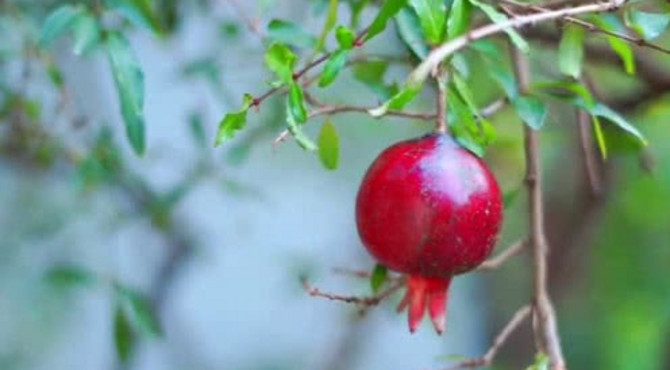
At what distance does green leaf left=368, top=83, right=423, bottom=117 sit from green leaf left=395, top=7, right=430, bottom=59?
7.4 inches

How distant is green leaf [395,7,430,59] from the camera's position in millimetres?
839

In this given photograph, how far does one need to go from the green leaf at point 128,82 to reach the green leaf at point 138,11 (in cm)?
2

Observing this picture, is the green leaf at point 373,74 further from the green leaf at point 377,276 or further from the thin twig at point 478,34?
the thin twig at point 478,34

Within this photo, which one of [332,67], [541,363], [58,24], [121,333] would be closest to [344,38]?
[332,67]

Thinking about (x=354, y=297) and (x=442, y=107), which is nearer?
(x=442, y=107)

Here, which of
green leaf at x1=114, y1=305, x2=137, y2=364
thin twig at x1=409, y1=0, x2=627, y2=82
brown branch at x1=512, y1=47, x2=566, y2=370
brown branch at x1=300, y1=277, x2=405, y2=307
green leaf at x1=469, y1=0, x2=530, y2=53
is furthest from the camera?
green leaf at x1=114, y1=305, x2=137, y2=364

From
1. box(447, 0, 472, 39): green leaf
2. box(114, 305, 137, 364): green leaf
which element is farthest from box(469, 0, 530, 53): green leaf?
box(114, 305, 137, 364): green leaf

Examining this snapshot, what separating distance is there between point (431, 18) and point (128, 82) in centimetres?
30

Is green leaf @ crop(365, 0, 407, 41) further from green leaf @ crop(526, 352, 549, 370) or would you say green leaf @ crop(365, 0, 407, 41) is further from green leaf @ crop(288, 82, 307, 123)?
green leaf @ crop(526, 352, 549, 370)

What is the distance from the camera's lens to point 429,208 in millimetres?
662

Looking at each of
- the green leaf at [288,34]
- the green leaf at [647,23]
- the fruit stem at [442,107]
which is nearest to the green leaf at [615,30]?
the green leaf at [647,23]

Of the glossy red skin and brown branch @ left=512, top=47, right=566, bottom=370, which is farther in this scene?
brown branch @ left=512, top=47, right=566, bottom=370

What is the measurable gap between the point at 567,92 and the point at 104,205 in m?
1.11

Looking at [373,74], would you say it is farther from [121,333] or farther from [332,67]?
[121,333]
